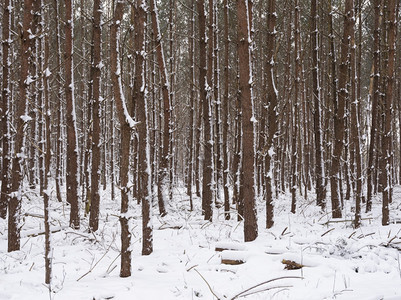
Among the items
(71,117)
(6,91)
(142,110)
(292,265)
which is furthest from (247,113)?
(6,91)

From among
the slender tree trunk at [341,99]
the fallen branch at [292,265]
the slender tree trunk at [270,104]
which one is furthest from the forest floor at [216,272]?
the slender tree trunk at [341,99]

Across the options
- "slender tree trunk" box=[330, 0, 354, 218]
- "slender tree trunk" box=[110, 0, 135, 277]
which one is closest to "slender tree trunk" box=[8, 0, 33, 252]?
"slender tree trunk" box=[110, 0, 135, 277]

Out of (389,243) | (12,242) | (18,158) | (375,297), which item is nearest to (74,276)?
(12,242)

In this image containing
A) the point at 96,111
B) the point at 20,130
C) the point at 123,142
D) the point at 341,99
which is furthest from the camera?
the point at 341,99

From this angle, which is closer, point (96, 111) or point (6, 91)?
point (6, 91)

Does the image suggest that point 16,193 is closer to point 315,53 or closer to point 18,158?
point 18,158

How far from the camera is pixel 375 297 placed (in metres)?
3.24

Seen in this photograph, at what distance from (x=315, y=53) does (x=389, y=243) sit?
6.99 metres

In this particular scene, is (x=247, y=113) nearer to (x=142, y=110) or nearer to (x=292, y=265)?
(x=142, y=110)

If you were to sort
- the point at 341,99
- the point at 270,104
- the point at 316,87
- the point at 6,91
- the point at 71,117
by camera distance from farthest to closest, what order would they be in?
the point at 316,87 < the point at 341,99 < the point at 270,104 < the point at 71,117 < the point at 6,91

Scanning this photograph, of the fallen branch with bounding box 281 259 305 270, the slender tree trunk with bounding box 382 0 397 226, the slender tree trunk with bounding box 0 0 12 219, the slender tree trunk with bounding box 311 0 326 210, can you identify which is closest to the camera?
the fallen branch with bounding box 281 259 305 270

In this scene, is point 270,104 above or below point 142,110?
above

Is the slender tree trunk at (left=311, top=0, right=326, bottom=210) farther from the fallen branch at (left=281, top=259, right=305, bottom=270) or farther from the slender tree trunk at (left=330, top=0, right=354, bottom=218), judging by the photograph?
the fallen branch at (left=281, top=259, right=305, bottom=270)

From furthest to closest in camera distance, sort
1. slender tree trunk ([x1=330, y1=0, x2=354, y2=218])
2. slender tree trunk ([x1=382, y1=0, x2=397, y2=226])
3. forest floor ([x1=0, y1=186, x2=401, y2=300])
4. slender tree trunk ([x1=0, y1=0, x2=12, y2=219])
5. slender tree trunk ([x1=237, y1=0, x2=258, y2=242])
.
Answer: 1. slender tree trunk ([x1=330, y1=0, x2=354, y2=218])
2. slender tree trunk ([x1=382, y1=0, x2=397, y2=226])
3. slender tree trunk ([x1=0, y1=0, x2=12, y2=219])
4. slender tree trunk ([x1=237, y1=0, x2=258, y2=242])
5. forest floor ([x1=0, y1=186, x2=401, y2=300])
